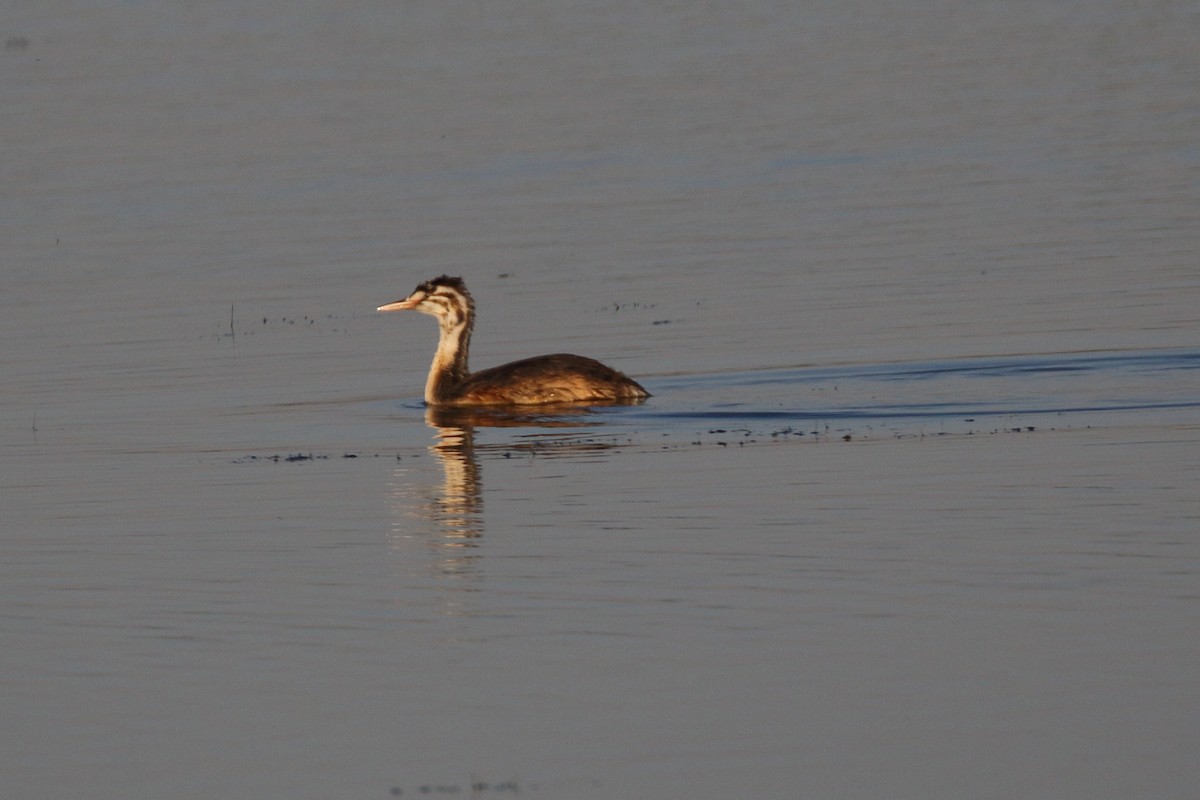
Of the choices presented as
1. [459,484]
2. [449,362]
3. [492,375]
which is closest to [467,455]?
[459,484]

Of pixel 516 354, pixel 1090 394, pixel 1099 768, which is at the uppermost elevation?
pixel 516 354

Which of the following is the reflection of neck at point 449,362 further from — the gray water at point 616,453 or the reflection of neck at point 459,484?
the reflection of neck at point 459,484

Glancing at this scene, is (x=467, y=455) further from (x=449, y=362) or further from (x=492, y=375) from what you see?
(x=449, y=362)

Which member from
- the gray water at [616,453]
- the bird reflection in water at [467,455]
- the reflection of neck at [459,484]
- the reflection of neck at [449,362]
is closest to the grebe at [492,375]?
the reflection of neck at [449,362]

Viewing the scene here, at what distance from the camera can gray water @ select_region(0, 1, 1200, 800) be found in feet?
31.4

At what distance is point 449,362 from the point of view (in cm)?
2192

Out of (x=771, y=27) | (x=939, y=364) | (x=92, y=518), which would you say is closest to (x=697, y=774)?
(x=92, y=518)

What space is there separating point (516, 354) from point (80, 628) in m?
12.4

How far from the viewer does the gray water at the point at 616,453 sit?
31.4ft

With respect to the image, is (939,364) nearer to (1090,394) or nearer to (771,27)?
(1090,394)

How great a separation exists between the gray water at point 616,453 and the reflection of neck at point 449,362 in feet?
1.62

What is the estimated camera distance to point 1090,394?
19.1m

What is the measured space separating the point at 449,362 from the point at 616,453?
15.9 feet

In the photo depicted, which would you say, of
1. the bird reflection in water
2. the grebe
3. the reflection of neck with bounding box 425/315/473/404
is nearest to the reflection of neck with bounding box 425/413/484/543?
the bird reflection in water
